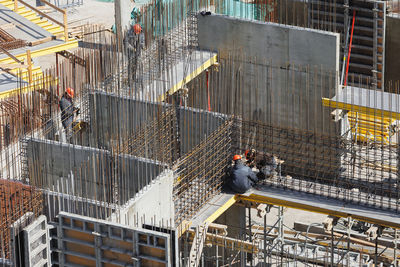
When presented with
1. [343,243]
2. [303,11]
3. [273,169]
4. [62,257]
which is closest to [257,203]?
[273,169]

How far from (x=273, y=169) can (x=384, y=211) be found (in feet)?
9.58

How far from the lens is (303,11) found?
3466cm

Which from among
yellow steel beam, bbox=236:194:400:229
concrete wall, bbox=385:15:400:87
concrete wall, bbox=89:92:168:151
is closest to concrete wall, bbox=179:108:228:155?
concrete wall, bbox=89:92:168:151

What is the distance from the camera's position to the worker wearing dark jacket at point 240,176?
26.2 meters

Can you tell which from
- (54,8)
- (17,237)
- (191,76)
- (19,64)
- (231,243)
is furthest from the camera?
(54,8)

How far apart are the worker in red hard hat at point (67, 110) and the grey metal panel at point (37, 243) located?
20.2 ft

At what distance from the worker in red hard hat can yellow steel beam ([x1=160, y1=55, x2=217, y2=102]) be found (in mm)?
2364

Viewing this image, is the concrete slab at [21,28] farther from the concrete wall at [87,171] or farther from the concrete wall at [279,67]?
the concrete wall at [87,171]

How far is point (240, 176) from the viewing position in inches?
1032

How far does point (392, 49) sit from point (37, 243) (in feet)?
50.6

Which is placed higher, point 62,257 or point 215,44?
point 215,44

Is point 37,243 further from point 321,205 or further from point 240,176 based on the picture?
point 321,205

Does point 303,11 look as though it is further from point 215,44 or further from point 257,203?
point 257,203

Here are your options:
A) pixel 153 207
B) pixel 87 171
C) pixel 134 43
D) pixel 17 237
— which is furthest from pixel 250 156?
pixel 17 237
